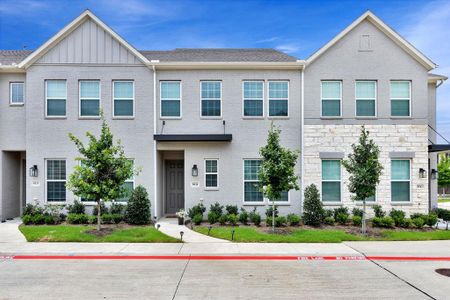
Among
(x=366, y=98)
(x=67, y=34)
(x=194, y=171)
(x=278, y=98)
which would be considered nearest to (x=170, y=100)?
(x=194, y=171)

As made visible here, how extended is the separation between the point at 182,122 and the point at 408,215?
38.2 ft

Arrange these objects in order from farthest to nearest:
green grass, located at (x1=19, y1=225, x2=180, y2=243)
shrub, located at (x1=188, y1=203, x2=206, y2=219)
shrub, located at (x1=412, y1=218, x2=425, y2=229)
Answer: shrub, located at (x1=188, y1=203, x2=206, y2=219)
shrub, located at (x1=412, y1=218, x2=425, y2=229)
green grass, located at (x1=19, y1=225, x2=180, y2=243)

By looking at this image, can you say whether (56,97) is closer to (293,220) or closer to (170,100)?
(170,100)

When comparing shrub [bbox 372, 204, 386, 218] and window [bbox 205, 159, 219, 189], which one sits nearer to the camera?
shrub [bbox 372, 204, 386, 218]

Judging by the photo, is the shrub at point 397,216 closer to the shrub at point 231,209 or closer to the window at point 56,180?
the shrub at point 231,209

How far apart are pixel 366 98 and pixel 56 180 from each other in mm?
15365

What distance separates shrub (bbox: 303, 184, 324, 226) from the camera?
14414 millimetres

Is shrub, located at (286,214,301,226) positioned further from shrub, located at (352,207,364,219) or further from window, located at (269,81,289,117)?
window, located at (269,81,289,117)

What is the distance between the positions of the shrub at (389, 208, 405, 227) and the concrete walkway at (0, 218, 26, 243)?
1447 cm

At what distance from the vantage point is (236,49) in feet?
67.1

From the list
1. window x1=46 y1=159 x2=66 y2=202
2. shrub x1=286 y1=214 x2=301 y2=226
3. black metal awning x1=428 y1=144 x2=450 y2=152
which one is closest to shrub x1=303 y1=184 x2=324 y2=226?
shrub x1=286 y1=214 x2=301 y2=226

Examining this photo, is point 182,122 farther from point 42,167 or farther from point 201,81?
point 42,167

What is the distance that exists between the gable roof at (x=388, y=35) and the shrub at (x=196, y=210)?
847 cm

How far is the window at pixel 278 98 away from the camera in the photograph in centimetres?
1658
